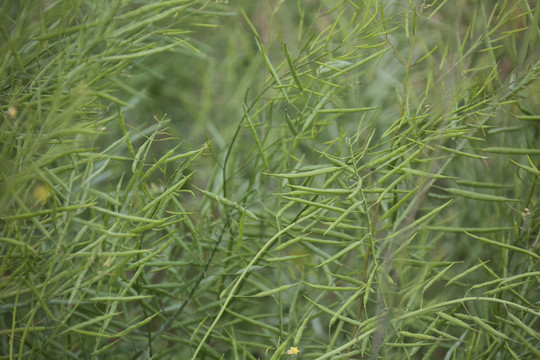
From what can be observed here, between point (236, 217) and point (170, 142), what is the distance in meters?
0.50

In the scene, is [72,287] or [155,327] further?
[155,327]

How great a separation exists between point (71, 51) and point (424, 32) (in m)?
0.78

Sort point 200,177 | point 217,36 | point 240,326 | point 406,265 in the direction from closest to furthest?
1. point 406,265
2. point 240,326
3. point 200,177
4. point 217,36

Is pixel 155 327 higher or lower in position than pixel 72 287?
lower

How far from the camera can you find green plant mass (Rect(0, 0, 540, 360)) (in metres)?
0.51

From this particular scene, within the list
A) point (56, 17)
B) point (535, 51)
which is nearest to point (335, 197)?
point (535, 51)

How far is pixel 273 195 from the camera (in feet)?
2.44

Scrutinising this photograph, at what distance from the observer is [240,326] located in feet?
2.81

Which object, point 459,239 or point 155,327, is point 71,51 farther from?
point 459,239

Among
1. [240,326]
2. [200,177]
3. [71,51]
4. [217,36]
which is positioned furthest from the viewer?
[217,36]

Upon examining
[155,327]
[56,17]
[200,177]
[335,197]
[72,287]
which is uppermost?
[56,17]

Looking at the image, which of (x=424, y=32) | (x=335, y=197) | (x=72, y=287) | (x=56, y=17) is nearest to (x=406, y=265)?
(x=335, y=197)

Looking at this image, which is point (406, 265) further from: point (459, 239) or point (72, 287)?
point (72, 287)

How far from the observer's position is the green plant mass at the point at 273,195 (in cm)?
51
